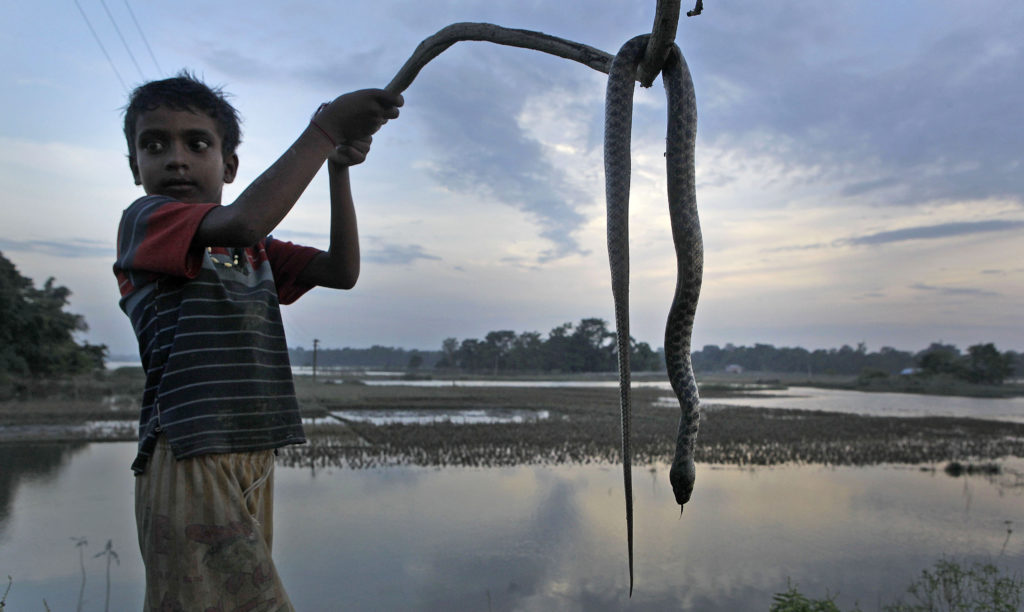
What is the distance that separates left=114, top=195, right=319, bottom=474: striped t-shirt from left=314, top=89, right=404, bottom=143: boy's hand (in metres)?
0.28

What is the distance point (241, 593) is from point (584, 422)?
64.2ft

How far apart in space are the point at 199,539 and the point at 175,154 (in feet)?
2.54

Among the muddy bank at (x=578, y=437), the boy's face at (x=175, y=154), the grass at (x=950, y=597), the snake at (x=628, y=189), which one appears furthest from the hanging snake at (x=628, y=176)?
the muddy bank at (x=578, y=437)

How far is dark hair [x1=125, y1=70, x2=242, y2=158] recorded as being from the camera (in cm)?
134

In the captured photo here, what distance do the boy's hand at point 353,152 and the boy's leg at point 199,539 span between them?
→ 0.70 metres

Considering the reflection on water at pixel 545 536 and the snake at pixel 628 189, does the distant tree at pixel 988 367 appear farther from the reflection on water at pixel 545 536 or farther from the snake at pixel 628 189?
the snake at pixel 628 189

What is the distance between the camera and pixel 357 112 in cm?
128

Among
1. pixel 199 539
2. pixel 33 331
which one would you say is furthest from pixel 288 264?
pixel 33 331

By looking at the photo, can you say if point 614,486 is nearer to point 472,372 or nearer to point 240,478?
point 240,478

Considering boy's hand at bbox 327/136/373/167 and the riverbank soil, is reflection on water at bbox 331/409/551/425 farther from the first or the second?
boy's hand at bbox 327/136/373/167

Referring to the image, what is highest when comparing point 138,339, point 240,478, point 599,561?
point 138,339

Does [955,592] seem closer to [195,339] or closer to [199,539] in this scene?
[199,539]

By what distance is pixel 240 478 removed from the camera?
1.26m

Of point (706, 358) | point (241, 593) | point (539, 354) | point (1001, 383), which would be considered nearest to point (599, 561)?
point (241, 593)
